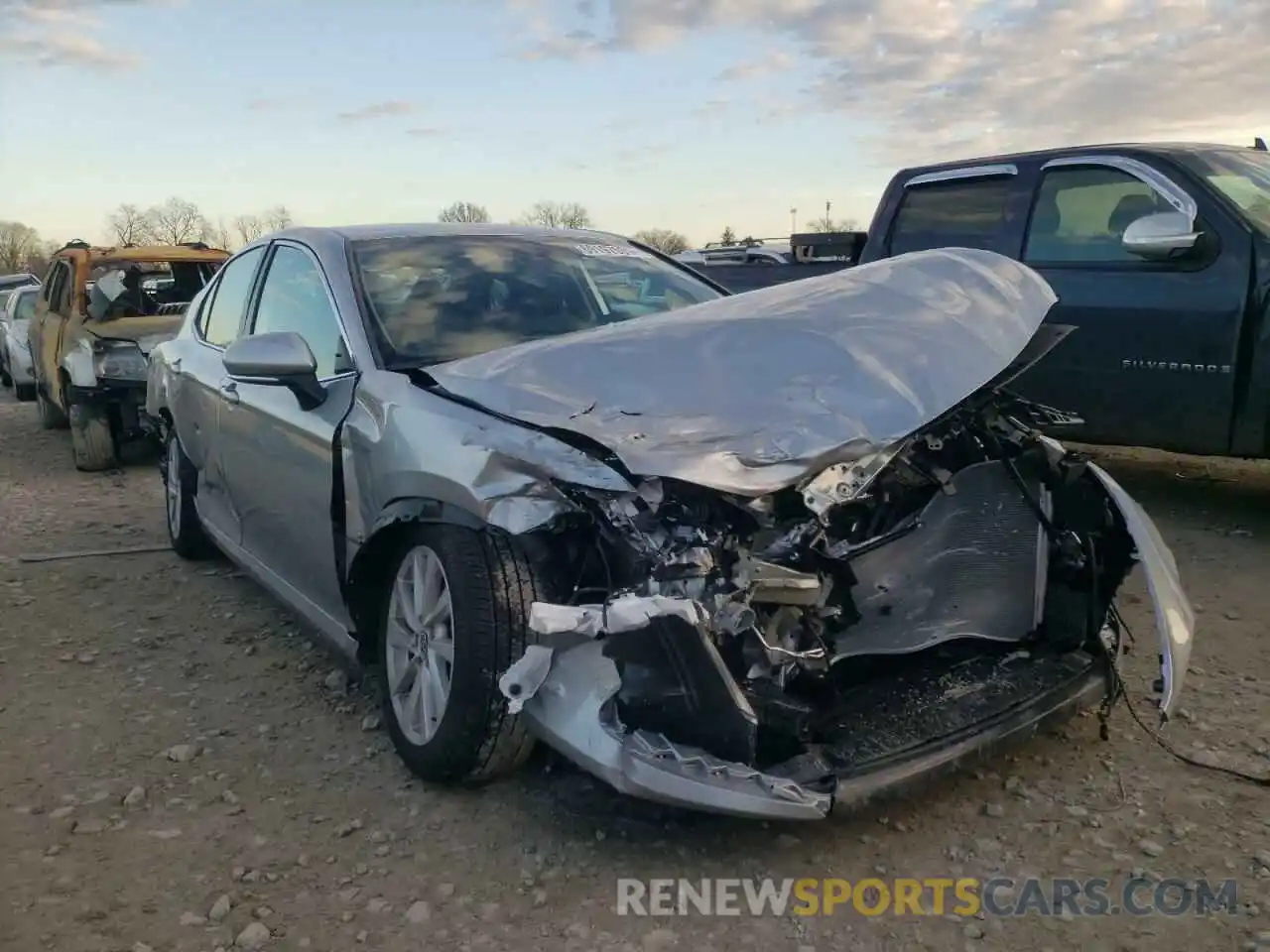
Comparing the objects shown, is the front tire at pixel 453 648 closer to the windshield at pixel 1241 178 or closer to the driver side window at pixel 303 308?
the driver side window at pixel 303 308

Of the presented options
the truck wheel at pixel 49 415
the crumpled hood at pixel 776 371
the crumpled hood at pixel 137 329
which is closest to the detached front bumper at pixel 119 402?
the crumpled hood at pixel 137 329

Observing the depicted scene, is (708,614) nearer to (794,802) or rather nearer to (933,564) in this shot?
(794,802)

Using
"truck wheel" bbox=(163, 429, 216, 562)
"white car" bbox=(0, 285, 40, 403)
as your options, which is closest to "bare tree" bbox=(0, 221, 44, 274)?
"white car" bbox=(0, 285, 40, 403)

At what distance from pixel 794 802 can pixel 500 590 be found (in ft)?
Answer: 2.99

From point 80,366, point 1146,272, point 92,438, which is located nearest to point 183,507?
point 92,438

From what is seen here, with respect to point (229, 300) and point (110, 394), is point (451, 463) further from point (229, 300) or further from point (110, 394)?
point (110, 394)

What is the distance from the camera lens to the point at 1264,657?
3.92 meters

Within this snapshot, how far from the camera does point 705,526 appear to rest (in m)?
2.65

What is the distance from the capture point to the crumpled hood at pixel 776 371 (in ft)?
8.54

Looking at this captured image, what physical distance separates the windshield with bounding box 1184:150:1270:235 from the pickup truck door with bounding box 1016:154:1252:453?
0.13m

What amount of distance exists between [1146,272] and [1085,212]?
1.84 feet

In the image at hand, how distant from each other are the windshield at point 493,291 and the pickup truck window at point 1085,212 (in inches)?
99.0

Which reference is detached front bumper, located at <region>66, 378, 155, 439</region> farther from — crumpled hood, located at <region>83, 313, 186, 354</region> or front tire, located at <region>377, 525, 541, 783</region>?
front tire, located at <region>377, 525, 541, 783</region>

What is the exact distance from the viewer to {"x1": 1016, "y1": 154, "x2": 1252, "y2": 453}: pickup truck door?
526 centimetres
